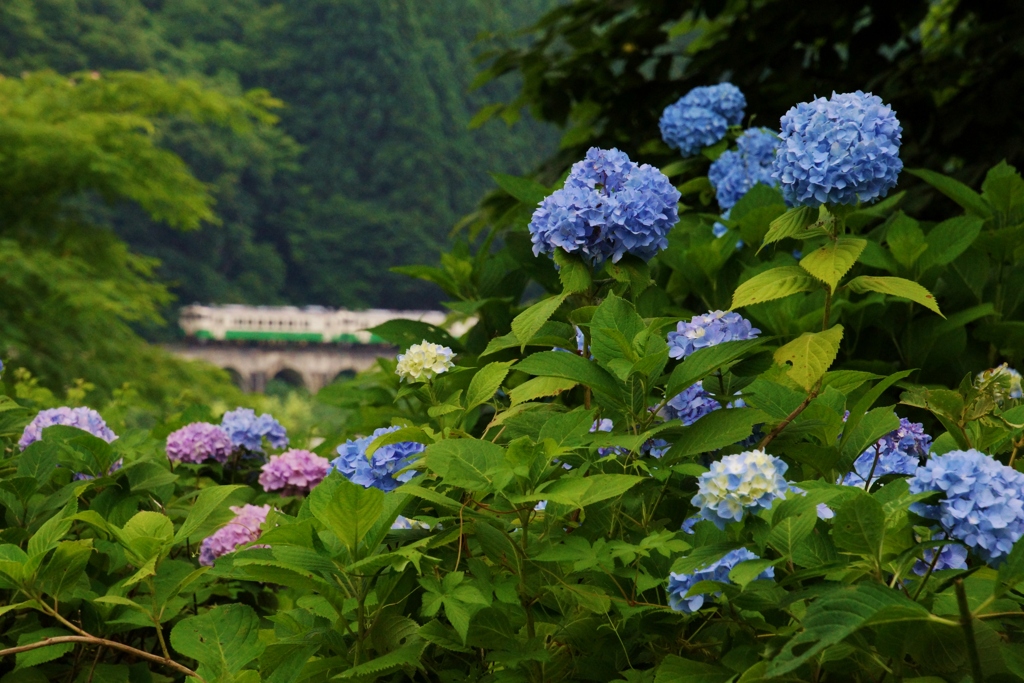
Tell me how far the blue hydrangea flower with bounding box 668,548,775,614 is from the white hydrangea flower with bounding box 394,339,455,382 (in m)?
0.47

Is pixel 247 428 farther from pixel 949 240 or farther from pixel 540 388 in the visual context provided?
pixel 949 240

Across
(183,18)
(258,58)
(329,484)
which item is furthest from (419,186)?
(329,484)

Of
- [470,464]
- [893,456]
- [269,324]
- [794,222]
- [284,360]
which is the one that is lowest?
[284,360]

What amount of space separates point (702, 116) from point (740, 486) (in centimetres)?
174

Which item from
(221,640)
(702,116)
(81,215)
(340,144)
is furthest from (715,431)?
(340,144)

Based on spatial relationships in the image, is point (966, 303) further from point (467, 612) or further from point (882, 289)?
point (467, 612)

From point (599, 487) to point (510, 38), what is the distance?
3127 mm

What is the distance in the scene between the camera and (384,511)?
0.99 meters

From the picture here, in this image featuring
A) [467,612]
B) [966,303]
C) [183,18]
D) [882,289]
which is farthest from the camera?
[183,18]

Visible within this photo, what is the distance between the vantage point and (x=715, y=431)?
1.04m

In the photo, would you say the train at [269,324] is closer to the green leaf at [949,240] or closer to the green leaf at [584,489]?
the green leaf at [949,240]

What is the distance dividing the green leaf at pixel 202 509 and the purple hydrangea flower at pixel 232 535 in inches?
10.6

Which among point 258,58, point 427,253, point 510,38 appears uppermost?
point 510,38

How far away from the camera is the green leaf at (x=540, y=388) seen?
3.89 feet
